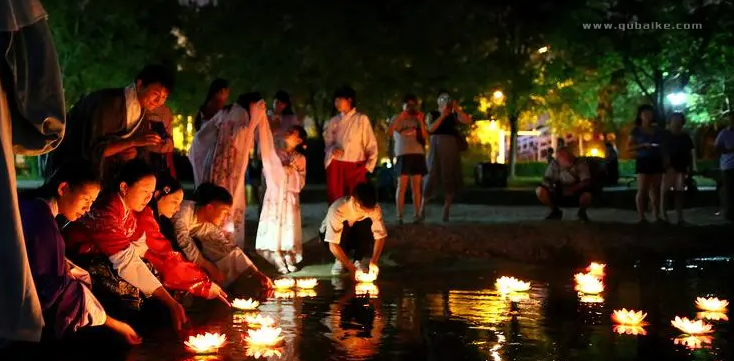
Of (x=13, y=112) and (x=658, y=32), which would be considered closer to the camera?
(x=13, y=112)

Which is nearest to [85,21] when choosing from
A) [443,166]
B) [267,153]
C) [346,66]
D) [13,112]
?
[346,66]

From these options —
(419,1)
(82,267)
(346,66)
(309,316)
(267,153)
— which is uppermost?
(419,1)

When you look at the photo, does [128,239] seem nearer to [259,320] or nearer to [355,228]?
[259,320]

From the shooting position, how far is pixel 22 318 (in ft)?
12.7

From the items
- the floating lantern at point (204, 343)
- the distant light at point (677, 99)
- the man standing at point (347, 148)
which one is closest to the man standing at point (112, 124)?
the floating lantern at point (204, 343)

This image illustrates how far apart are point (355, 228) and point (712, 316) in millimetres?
3588

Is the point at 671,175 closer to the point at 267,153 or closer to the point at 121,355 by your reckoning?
the point at 267,153

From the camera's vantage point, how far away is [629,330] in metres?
6.61

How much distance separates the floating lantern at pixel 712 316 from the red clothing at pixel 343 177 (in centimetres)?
421

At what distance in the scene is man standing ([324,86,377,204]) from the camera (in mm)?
10469

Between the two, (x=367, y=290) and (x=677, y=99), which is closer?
(x=367, y=290)

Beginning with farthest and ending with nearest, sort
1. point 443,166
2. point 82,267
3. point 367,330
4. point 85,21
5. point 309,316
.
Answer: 1. point 85,21
2. point 443,166
3. point 309,316
4. point 367,330
5. point 82,267

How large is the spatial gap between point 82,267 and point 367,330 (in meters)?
1.90

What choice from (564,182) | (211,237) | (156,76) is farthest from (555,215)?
(156,76)
